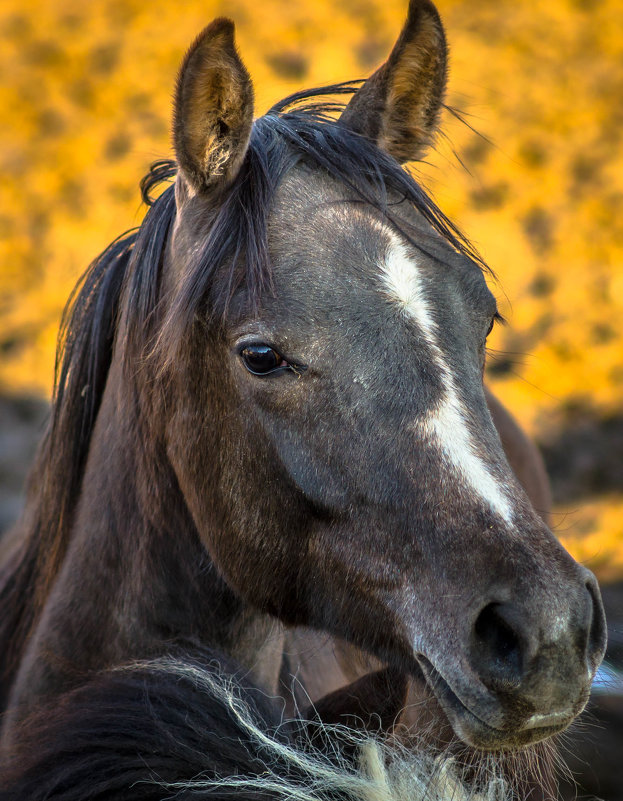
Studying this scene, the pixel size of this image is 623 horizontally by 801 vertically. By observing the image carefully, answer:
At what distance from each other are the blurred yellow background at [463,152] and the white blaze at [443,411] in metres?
3.74

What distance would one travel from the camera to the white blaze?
1.15m

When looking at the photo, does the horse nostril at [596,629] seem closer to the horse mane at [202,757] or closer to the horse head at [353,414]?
the horse head at [353,414]

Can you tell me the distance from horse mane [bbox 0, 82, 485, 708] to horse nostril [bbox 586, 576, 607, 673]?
72 cm

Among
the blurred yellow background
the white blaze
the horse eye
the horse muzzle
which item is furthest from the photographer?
the blurred yellow background

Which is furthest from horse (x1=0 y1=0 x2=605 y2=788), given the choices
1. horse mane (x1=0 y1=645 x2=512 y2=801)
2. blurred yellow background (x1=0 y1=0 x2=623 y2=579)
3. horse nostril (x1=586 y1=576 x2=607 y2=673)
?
blurred yellow background (x1=0 y1=0 x2=623 y2=579)

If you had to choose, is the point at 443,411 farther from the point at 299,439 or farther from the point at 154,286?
the point at 154,286

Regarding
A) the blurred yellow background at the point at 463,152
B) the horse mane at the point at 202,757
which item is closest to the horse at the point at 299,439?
the horse mane at the point at 202,757

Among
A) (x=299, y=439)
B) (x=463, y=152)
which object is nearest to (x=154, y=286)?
(x=299, y=439)

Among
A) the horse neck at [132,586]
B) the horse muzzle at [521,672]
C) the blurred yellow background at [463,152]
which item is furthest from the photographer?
the blurred yellow background at [463,152]

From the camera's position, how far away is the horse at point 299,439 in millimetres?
1114

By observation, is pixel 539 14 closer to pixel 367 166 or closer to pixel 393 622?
pixel 367 166

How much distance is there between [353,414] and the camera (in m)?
1.27

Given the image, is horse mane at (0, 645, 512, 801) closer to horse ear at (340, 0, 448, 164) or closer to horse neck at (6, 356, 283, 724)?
horse neck at (6, 356, 283, 724)

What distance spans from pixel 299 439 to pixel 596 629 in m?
0.56
